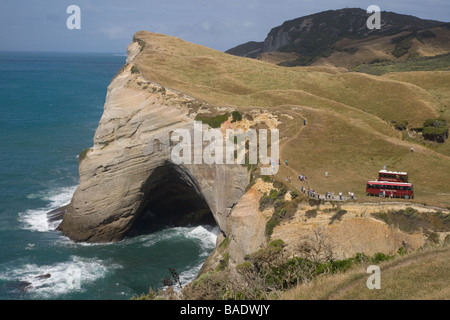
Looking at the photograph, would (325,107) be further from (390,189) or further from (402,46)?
(402,46)

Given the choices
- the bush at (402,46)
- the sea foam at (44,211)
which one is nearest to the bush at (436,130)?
the sea foam at (44,211)

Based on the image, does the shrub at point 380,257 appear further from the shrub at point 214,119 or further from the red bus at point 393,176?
the shrub at point 214,119

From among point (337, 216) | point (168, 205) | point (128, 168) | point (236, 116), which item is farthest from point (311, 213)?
point (168, 205)

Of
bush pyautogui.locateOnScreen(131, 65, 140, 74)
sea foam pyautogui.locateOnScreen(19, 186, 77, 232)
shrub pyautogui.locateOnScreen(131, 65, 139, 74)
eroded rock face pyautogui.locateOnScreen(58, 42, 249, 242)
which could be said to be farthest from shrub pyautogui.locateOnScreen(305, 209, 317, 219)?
shrub pyautogui.locateOnScreen(131, 65, 139, 74)

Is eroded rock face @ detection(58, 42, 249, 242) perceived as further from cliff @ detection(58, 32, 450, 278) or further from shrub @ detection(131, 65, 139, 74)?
shrub @ detection(131, 65, 139, 74)

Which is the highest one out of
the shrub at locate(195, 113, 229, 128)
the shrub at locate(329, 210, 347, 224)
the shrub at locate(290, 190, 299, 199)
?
the shrub at locate(195, 113, 229, 128)

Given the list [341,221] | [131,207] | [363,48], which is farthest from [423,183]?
[363,48]
